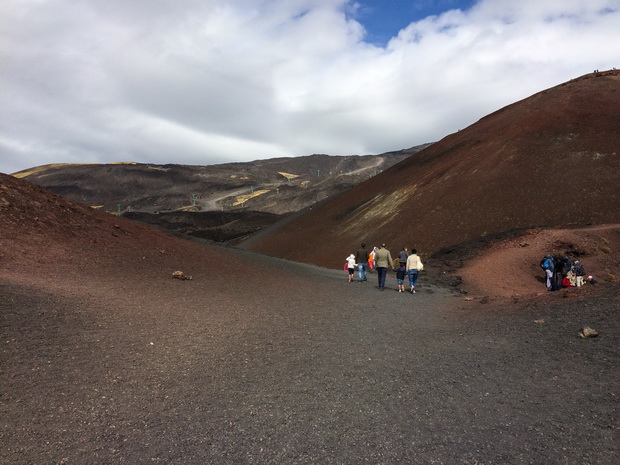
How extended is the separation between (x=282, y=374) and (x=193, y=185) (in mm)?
139497

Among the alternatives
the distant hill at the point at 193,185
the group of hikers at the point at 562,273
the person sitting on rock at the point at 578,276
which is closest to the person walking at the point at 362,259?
the group of hikers at the point at 562,273

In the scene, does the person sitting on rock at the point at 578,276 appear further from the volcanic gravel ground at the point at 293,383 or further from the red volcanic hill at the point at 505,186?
the red volcanic hill at the point at 505,186

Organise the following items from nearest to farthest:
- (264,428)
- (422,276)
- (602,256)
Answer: (264,428) < (602,256) < (422,276)

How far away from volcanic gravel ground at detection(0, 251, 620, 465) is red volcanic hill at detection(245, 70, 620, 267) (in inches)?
580

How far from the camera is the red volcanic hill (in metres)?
22.3

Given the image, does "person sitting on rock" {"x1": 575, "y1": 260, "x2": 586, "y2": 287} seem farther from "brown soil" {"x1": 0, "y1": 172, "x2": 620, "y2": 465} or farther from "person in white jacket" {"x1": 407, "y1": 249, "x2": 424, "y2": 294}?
"person in white jacket" {"x1": 407, "y1": 249, "x2": 424, "y2": 294}

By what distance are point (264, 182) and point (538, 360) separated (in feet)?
443

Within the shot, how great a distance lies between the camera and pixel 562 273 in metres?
14.5

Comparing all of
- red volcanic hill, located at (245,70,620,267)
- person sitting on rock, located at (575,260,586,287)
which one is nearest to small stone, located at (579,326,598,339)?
person sitting on rock, located at (575,260,586,287)

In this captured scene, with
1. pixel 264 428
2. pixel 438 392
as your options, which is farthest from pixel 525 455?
pixel 264 428

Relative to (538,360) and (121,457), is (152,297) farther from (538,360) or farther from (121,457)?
(538,360)

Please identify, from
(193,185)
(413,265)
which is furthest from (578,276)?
(193,185)

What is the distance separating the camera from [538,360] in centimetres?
619

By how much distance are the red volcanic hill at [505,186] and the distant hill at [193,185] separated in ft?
192
